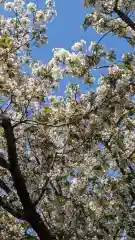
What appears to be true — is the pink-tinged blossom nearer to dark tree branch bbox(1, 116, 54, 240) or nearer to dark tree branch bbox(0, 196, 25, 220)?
dark tree branch bbox(1, 116, 54, 240)

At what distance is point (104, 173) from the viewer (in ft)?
26.4

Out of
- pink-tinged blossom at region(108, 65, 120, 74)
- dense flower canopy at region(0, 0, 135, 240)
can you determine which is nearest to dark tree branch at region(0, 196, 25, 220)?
dense flower canopy at region(0, 0, 135, 240)

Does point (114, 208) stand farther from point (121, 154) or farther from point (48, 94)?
point (48, 94)

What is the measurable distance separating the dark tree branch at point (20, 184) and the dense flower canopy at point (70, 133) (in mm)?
17

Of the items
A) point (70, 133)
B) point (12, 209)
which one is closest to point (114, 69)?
point (70, 133)

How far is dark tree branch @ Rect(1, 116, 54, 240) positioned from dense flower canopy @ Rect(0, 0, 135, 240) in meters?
0.02

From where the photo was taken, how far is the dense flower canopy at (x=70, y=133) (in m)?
7.95

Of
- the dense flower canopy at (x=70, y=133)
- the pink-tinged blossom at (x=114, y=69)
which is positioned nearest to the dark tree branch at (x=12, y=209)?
the dense flower canopy at (x=70, y=133)

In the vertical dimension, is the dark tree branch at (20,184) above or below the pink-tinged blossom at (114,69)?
below

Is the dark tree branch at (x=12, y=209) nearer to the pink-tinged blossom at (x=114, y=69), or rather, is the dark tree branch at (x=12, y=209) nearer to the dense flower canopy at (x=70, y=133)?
the dense flower canopy at (x=70, y=133)

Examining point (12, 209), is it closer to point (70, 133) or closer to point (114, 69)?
point (70, 133)

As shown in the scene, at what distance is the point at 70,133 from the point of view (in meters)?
8.90

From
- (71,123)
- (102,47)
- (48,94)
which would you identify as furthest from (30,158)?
(102,47)

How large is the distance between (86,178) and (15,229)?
274 cm
